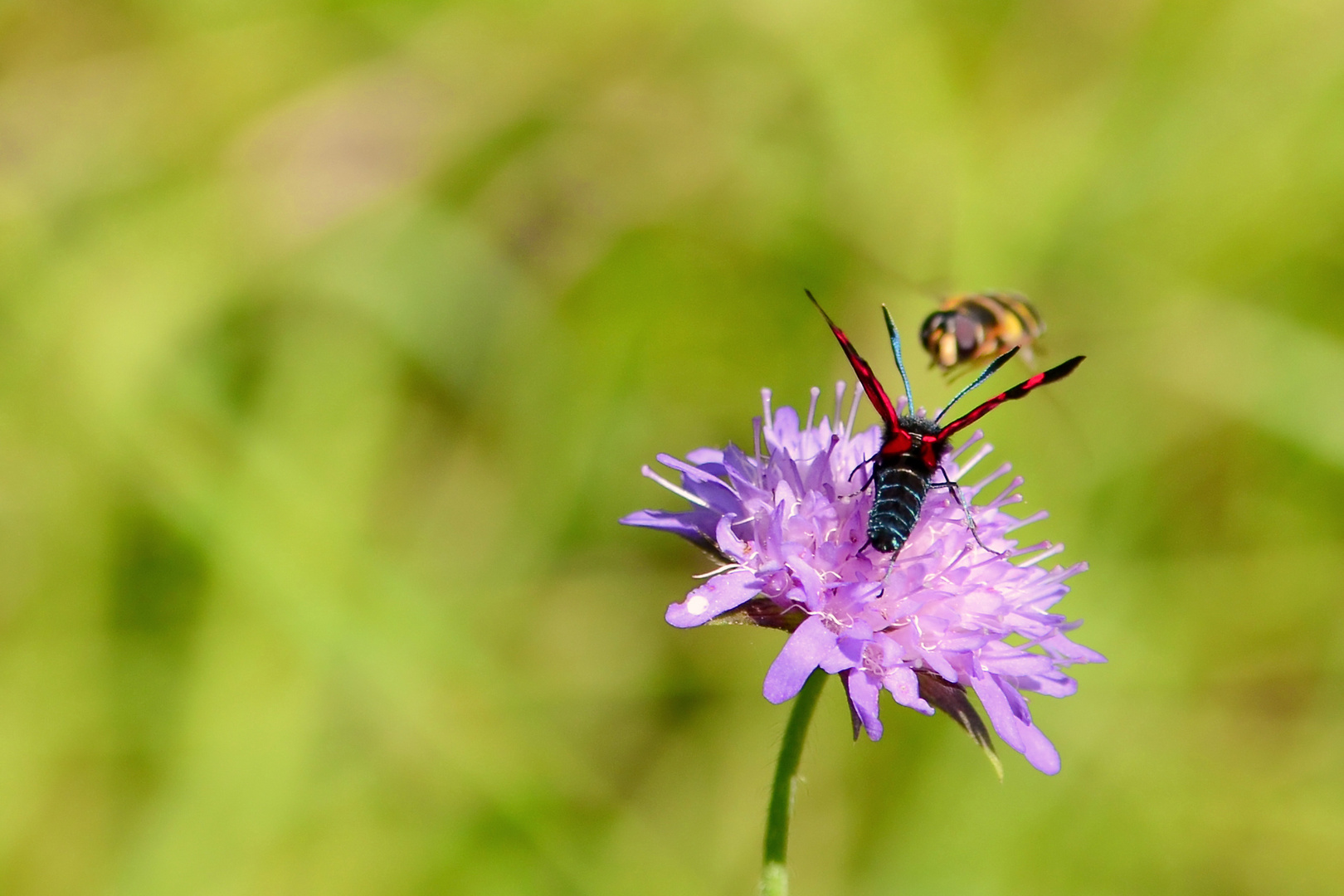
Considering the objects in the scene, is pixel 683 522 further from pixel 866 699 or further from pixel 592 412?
pixel 592 412

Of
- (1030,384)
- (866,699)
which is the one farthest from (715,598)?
(1030,384)

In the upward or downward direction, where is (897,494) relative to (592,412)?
downward

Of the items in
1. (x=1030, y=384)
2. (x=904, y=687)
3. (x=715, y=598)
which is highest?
(x=1030, y=384)

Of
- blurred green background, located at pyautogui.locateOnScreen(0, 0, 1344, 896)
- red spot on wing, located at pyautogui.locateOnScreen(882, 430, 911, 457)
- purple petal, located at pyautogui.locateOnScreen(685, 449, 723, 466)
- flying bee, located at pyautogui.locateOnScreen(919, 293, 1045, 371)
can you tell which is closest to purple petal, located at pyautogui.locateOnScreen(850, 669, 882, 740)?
red spot on wing, located at pyautogui.locateOnScreen(882, 430, 911, 457)

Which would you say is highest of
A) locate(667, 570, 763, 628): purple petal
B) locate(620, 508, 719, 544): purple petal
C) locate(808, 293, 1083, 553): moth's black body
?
locate(620, 508, 719, 544): purple petal

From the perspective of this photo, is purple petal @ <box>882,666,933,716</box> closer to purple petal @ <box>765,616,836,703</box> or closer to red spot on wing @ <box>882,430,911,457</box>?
purple petal @ <box>765,616,836,703</box>
